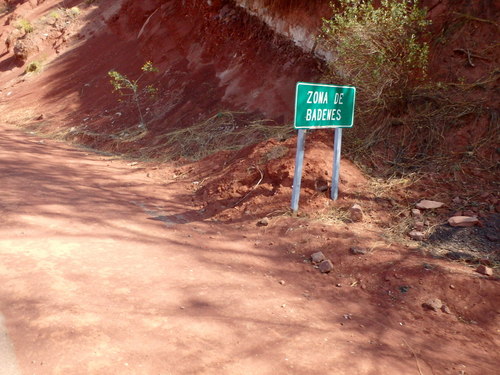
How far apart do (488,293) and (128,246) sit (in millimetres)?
3130

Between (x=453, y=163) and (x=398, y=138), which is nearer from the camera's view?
(x=453, y=163)

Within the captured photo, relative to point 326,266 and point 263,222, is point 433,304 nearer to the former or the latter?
point 326,266

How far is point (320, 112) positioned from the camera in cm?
510

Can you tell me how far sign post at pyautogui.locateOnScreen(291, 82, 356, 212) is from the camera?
4875 millimetres

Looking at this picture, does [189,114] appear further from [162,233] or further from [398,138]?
[162,233]

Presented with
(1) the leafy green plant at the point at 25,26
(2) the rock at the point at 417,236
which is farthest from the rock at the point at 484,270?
(1) the leafy green plant at the point at 25,26

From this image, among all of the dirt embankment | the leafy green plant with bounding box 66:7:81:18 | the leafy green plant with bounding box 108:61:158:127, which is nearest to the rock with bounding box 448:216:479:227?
the dirt embankment

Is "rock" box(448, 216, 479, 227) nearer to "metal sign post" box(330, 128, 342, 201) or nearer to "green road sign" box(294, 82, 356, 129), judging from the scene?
"metal sign post" box(330, 128, 342, 201)

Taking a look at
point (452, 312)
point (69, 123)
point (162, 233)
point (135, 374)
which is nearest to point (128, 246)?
point (162, 233)

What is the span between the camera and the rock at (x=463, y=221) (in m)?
4.73

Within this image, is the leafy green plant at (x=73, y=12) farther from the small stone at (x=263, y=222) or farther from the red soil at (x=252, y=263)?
the small stone at (x=263, y=222)

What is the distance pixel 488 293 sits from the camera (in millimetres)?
3717

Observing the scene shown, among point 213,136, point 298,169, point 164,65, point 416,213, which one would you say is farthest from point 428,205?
point 164,65

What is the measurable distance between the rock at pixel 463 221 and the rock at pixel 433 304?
1326 mm
